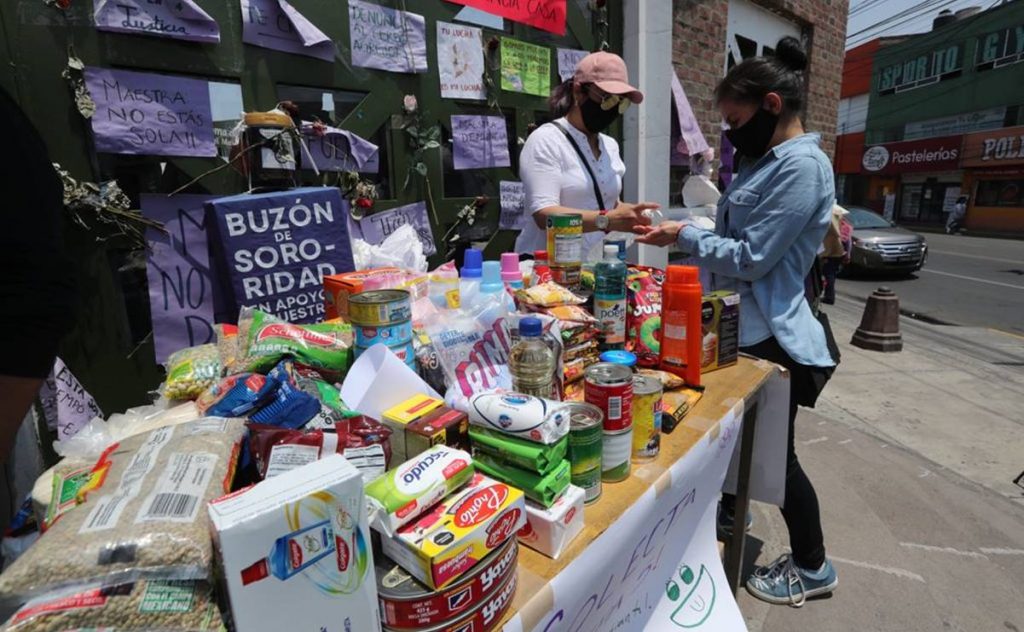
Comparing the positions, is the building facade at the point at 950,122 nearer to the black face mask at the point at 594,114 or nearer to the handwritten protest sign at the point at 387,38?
the black face mask at the point at 594,114

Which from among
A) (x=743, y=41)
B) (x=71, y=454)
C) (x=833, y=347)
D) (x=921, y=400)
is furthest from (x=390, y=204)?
(x=921, y=400)

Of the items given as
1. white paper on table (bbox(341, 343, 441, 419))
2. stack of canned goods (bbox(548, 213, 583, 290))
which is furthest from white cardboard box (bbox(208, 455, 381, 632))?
stack of canned goods (bbox(548, 213, 583, 290))

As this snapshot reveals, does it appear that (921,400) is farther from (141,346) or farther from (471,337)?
(141,346)

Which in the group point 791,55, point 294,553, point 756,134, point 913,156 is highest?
point 913,156

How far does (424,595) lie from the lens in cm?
75

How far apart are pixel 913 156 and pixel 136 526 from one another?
33.6 metres

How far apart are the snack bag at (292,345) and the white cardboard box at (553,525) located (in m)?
0.61

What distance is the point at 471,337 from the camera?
1316mm

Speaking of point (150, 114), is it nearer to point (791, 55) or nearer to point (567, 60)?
point (791, 55)

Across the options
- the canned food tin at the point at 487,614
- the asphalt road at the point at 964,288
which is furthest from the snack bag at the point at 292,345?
the asphalt road at the point at 964,288

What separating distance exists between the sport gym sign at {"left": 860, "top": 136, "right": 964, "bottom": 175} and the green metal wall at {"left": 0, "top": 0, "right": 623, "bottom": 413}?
3026cm

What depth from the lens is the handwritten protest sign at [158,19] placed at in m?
1.83

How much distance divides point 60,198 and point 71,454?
49 cm

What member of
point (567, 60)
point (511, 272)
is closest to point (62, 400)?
point (511, 272)
